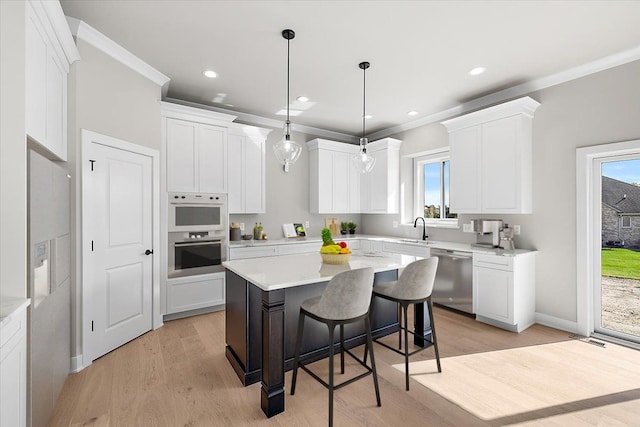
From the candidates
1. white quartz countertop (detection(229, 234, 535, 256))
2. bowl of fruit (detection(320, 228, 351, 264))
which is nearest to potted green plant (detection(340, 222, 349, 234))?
white quartz countertop (detection(229, 234, 535, 256))

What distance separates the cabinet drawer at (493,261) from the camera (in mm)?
3369

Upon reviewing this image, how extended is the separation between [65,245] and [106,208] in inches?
21.6

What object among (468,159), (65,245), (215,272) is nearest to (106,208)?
(65,245)

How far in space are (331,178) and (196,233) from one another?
2.53m

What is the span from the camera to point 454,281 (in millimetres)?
3936

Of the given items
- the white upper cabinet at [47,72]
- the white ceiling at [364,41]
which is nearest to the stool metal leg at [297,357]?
the white upper cabinet at [47,72]

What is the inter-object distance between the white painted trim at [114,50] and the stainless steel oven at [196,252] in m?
1.78

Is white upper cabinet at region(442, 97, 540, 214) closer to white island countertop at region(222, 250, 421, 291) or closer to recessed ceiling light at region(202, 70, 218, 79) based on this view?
white island countertop at region(222, 250, 421, 291)

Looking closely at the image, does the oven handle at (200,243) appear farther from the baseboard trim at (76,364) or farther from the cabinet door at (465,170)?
the cabinet door at (465,170)

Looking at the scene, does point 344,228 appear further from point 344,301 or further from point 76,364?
point 76,364

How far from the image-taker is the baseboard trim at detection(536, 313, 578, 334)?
332 cm

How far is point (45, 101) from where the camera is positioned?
203cm

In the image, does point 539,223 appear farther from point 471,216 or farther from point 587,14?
point 587,14

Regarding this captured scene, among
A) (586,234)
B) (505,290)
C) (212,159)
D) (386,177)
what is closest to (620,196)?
(586,234)
